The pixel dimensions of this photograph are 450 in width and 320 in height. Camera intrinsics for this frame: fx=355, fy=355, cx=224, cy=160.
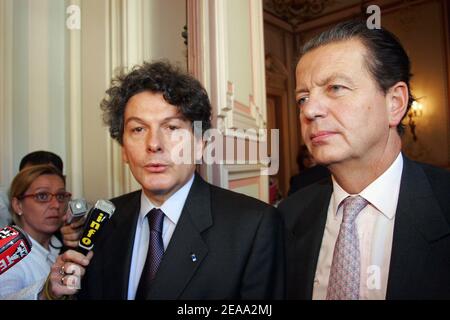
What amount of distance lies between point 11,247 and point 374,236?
1004 mm

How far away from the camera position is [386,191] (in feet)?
3.46

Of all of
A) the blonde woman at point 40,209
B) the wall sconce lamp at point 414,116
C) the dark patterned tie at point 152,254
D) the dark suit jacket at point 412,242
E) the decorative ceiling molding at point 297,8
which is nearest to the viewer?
the dark suit jacket at point 412,242

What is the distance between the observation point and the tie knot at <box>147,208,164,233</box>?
48.5 inches

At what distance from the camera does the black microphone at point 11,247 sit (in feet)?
3.04

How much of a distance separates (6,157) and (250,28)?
64.6 inches

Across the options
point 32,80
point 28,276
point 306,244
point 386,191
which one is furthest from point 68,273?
point 32,80

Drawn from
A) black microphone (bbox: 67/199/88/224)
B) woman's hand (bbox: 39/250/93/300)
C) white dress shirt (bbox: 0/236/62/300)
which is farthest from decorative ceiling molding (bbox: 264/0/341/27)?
woman's hand (bbox: 39/250/93/300)

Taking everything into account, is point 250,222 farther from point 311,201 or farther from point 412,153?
point 412,153

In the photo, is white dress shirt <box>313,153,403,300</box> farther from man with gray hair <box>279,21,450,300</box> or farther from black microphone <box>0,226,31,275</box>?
black microphone <box>0,226,31,275</box>

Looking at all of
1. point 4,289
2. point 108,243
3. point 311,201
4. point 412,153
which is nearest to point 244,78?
point 311,201

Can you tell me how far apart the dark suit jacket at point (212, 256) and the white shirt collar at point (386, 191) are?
12.6 inches

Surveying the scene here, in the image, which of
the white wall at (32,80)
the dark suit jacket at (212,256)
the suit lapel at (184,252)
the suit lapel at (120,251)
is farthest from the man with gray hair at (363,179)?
the white wall at (32,80)

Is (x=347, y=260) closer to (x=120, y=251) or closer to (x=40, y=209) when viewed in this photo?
(x=120, y=251)

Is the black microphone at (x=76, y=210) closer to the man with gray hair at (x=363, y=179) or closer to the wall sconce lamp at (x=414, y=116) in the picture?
the man with gray hair at (x=363, y=179)
